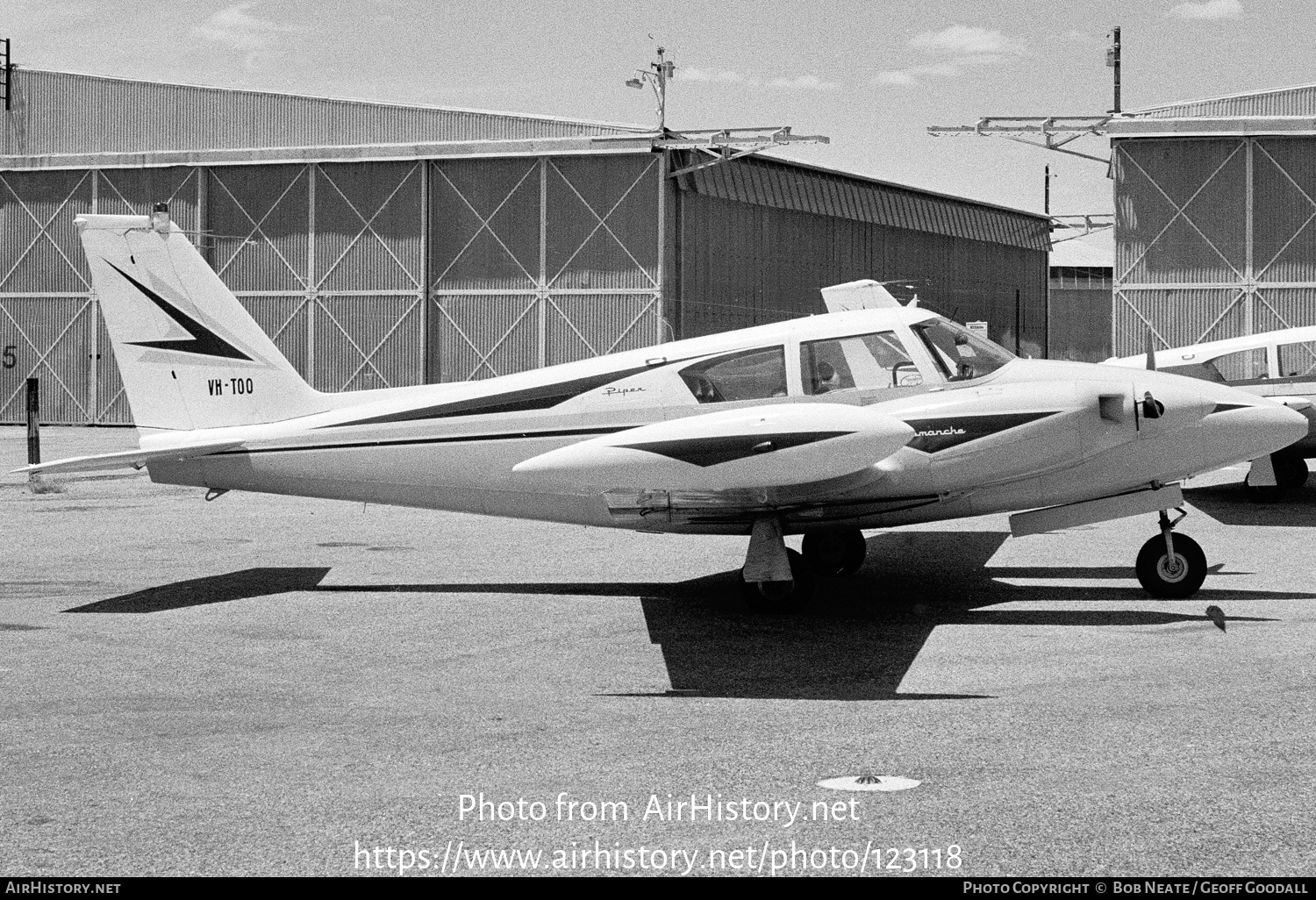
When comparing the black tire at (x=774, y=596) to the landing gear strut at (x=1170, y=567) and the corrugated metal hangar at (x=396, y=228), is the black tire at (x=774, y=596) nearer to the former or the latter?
the landing gear strut at (x=1170, y=567)

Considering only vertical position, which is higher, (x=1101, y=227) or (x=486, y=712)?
(x=1101, y=227)

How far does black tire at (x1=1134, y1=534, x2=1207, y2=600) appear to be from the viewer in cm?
1116

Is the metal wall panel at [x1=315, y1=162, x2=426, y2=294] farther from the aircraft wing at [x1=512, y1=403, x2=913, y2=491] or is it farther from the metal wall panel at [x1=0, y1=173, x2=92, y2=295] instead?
the aircraft wing at [x1=512, y1=403, x2=913, y2=491]

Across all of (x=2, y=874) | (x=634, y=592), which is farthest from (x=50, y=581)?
(x=2, y=874)

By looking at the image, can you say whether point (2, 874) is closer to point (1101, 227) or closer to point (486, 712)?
point (486, 712)

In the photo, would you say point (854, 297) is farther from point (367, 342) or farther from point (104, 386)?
point (104, 386)

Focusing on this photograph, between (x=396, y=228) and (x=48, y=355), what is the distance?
11781 mm

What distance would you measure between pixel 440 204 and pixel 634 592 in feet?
96.5

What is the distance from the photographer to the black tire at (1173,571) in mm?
11164

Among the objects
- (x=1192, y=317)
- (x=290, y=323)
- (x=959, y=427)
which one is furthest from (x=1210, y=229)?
(x=959, y=427)

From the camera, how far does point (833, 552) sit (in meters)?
12.7

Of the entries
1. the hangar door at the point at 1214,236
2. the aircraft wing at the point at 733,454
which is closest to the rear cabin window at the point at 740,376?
the aircraft wing at the point at 733,454

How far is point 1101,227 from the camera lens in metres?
57.7

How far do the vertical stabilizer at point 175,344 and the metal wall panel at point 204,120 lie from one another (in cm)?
2750
